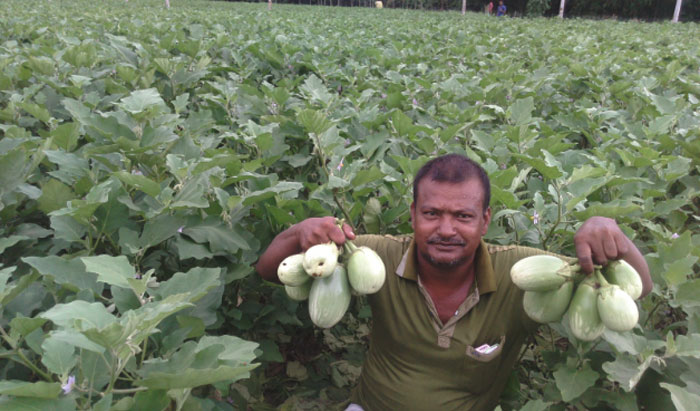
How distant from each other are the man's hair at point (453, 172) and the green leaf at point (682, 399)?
865 mm

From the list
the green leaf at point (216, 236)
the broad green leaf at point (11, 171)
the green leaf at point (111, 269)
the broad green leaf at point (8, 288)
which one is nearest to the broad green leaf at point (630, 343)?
the green leaf at point (216, 236)

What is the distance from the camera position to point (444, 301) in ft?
6.59

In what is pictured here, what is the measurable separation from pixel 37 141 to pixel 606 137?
2.80m

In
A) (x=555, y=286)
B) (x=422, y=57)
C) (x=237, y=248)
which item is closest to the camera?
(x=555, y=286)

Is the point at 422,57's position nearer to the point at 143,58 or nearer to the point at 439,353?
the point at 143,58

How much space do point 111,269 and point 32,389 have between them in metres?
0.39

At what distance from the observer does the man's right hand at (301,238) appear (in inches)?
63.4

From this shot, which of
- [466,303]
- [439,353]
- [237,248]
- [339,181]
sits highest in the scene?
[339,181]

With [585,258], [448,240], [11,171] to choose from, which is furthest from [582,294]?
[11,171]

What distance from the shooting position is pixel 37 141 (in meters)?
2.23

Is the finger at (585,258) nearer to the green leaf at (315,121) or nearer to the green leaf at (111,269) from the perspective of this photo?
the green leaf at (111,269)

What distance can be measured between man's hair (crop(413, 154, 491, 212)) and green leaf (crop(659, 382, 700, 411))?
0.86 meters

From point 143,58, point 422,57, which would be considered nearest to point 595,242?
point 143,58

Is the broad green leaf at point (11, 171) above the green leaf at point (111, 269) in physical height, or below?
above
